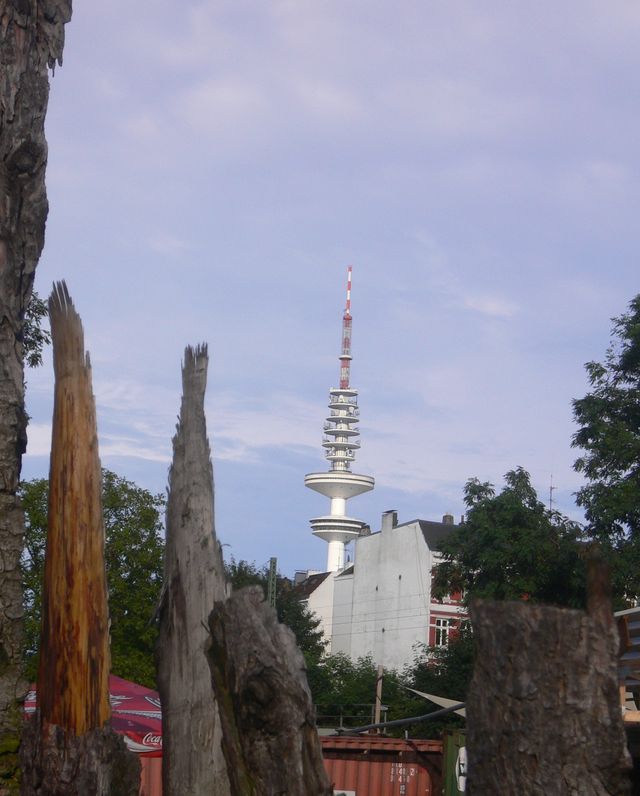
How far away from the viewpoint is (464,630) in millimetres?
38469

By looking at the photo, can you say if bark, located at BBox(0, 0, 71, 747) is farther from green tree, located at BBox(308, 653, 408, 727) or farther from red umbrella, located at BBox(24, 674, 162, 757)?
green tree, located at BBox(308, 653, 408, 727)

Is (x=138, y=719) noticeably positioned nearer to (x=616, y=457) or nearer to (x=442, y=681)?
(x=616, y=457)

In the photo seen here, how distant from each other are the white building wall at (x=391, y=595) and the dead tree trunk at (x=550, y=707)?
2474 inches

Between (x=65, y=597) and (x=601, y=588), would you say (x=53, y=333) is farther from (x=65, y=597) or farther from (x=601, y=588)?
(x=601, y=588)

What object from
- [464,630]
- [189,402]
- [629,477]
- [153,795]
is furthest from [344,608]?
[189,402]

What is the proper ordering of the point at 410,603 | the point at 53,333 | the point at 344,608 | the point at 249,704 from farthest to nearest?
the point at 344,608
the point at 410,603
the point at 53,333
the point at 249,704

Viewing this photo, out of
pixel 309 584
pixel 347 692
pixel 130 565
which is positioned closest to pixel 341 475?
pixel 309 584

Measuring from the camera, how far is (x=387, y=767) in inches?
896

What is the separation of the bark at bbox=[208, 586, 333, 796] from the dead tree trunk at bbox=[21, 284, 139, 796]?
0.53 metres

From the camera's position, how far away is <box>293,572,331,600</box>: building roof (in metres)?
77.7

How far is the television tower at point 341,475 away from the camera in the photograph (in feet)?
416

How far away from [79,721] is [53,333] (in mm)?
1207

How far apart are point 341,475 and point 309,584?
Result: 53.4 meters

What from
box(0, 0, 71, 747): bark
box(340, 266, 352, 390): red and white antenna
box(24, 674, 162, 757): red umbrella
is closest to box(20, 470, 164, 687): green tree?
box(24, 674, 162, 757): red umbrella
